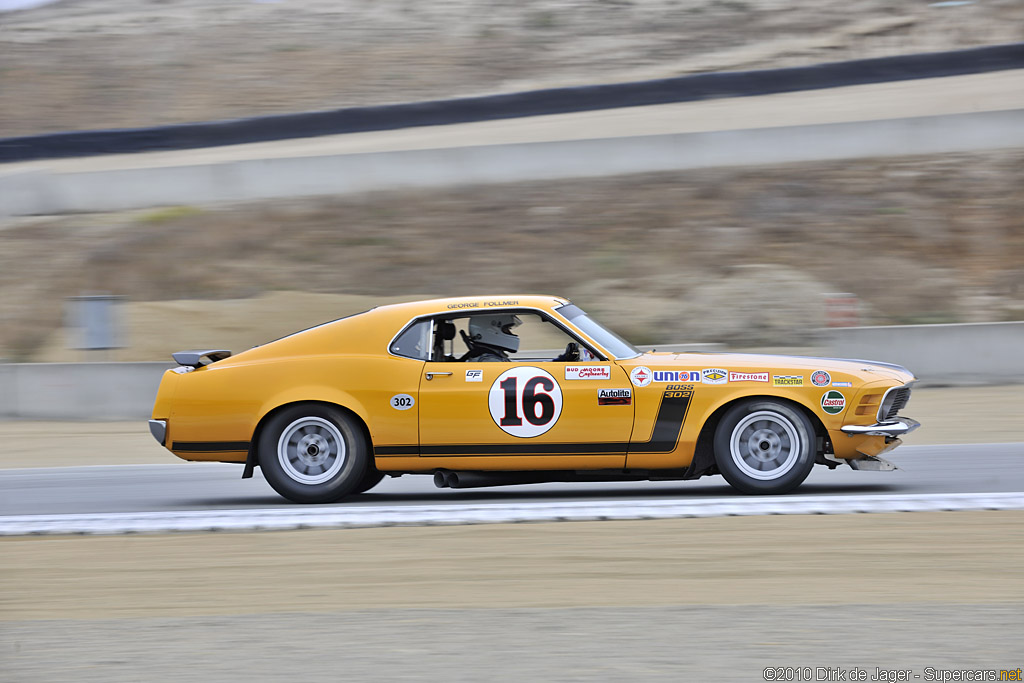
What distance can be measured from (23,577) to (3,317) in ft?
44.7

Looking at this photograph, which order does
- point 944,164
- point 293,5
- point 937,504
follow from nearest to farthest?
point 937,504 → point 944,164 → point 293,5

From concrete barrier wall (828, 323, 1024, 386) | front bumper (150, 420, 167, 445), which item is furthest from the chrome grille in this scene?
concrete barrier wall (828, 323, 1024, 386)

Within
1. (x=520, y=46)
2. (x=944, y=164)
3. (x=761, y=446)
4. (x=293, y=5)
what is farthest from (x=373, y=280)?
(x=293, y=5)

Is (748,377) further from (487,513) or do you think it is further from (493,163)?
(493,163)

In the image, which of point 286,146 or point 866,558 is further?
point 286,146

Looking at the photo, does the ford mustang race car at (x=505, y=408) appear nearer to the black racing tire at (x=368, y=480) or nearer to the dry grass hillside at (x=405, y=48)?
the black racing tire at (x=368, y=480)

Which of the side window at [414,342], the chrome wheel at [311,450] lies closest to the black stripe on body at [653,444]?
the side window at [414,342]

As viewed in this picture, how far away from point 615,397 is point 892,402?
1.79 metres

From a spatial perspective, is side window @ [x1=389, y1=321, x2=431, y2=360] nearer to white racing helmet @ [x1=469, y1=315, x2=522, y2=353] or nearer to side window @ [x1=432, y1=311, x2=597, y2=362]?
side window @ [x1=432, y1=311, x2=597, y2=362]

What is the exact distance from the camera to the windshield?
7.11 metres

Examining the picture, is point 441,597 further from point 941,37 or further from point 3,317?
point 941,37

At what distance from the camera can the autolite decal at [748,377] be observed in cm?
689

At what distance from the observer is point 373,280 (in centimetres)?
1780

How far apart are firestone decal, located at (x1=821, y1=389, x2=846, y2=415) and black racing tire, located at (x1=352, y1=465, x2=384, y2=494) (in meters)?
2.92
